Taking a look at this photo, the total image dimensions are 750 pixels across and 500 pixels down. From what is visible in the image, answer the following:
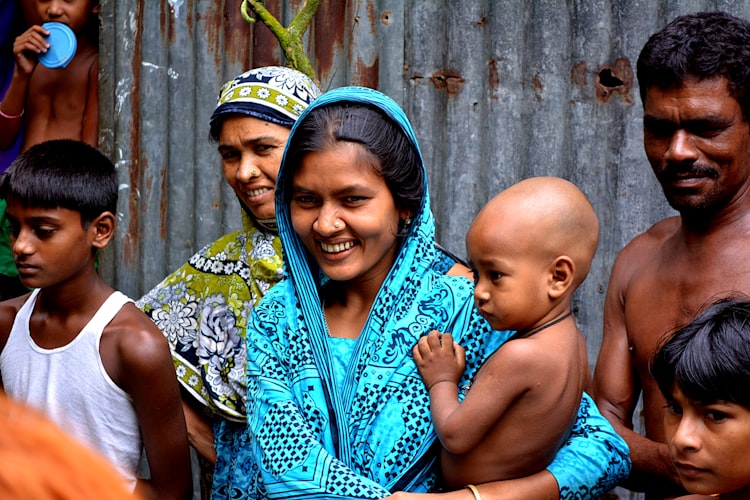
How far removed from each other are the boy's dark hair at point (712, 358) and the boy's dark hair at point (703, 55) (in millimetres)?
685

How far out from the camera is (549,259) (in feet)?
7.72

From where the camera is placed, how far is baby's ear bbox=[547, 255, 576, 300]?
92.9 inches

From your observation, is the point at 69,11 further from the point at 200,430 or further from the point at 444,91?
the point at 200,430

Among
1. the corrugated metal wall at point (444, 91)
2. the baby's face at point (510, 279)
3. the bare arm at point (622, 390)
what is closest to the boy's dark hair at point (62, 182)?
the corrugated metal wall at point (444, 91)

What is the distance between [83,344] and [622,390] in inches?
65.4

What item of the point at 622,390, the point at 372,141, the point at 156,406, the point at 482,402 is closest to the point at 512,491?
the point at 482,402

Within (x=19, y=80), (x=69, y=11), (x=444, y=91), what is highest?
(x=69, y=11)

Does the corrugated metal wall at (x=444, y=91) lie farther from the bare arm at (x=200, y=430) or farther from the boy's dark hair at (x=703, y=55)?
the boy's dark hair at (x=703, y=55)

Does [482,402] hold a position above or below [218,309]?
below

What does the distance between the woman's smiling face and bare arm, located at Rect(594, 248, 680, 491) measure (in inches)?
34.9

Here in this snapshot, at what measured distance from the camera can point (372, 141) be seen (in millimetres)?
2512

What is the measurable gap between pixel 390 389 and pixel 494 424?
0.94 feet

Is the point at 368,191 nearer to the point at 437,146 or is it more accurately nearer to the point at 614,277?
the point at 614,277

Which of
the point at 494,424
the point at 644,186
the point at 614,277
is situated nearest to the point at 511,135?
the point at 644,186
